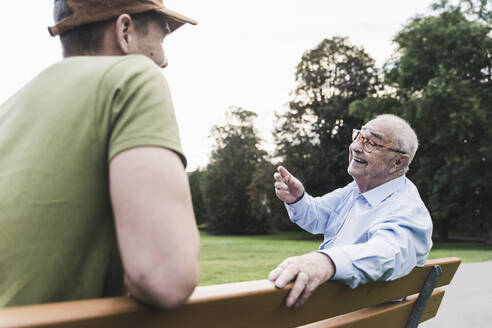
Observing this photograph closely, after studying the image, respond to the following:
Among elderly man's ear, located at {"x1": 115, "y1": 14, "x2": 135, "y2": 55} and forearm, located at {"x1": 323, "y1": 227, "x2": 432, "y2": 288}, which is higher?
Answer: elderly man's ear, located at {"x1": 115, "y1": 14, "x2": 135, "y2": 55}

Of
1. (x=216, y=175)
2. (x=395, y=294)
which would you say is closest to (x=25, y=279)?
(x=395, y=294)

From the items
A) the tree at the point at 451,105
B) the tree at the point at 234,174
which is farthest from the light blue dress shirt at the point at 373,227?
the tree at the point at 234,174

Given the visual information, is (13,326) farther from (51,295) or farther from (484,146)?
(484,146)

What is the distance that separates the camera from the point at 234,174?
52.1m

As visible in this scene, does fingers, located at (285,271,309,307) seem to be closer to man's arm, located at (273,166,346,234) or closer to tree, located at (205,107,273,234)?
man's arm, located at (273,166,346,234)

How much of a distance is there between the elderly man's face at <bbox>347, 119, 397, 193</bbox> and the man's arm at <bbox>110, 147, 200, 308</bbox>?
8.29 feet

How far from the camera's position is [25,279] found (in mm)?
1240

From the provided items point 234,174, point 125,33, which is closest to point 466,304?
point 125,33

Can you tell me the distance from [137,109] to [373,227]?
61.7 inches

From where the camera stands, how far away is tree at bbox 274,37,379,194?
34250 mm

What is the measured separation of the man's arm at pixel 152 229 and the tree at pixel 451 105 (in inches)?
943

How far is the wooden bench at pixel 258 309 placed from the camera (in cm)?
100

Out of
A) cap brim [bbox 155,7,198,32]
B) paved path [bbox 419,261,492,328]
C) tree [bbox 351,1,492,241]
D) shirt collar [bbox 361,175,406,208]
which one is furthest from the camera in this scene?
tree [bbox 351,1,492,241]

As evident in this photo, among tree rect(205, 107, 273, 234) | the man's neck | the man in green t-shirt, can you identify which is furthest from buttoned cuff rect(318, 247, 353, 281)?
tree rect(205, 107, 273, 234)
